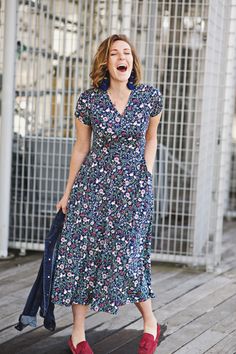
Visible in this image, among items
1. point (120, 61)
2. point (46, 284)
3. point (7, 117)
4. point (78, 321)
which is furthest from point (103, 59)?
point (7, 117)

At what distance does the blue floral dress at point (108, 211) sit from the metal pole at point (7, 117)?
1747 millimetres

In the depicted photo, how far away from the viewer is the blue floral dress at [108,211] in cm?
290

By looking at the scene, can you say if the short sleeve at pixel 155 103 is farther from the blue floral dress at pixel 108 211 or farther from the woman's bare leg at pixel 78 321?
the woman's bare leg at pixel 78 321

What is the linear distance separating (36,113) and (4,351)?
2.03 m

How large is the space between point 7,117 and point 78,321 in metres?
1.97

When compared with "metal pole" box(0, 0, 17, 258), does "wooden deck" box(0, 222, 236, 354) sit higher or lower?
lower

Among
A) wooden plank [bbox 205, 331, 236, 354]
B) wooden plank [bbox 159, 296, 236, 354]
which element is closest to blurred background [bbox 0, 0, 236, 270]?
wooden plank [bbox 159, 296, 236, 354]

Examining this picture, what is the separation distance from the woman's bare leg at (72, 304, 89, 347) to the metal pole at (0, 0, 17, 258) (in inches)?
69.2

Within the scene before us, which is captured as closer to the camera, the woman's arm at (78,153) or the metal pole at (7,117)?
the woman's arm at (78,153)

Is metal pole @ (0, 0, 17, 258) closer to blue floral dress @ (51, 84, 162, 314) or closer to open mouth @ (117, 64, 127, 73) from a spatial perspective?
blue floral dress @ (51, 84, 162, 314)

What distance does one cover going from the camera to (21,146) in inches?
185

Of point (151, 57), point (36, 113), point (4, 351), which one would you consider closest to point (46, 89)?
point (36, 113)

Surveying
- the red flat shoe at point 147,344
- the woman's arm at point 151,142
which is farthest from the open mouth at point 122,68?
the red flat shoe at point 147,344

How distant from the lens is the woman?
290 centimetres
